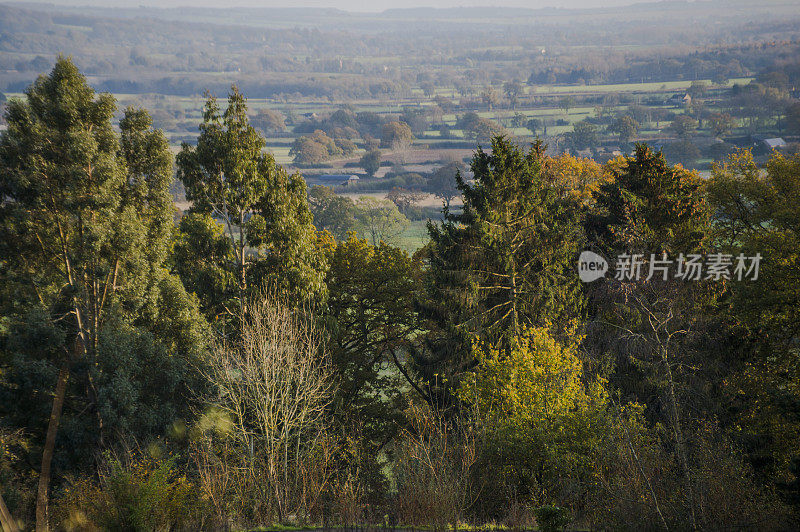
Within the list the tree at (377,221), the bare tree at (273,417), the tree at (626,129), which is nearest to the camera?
the bare tree at (273,417)

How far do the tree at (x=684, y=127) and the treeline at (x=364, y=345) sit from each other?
104999 mm

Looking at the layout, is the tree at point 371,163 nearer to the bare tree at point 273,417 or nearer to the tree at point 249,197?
the tree at point 249,197

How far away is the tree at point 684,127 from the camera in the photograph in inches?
4658

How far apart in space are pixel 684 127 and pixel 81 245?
12247cm

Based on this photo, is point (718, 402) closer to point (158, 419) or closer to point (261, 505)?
point (261, 505)

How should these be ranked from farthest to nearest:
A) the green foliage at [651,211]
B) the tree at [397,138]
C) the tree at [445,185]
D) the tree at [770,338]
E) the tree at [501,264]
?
1. the tree at [397,138]
2. the tree at [445,185]
3. the green foliage at [651,211]
4. the tree at [501,264]
5. the tree at [770,338]

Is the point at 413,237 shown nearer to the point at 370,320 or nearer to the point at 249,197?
the point at 370,320

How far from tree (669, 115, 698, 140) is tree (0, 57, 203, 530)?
115 m

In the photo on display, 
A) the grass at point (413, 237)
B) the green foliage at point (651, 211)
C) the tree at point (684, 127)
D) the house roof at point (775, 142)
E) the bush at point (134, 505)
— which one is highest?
the tree at point (684, 127)

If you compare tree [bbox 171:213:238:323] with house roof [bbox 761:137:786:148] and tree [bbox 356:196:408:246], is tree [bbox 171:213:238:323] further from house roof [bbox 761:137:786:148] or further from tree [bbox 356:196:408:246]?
house roof [bbox 761:137:786:148]

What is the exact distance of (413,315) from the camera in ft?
76.3

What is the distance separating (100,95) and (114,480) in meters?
10.0

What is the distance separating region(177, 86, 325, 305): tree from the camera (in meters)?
18.5

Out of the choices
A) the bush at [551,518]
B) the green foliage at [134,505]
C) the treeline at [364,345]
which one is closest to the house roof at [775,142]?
the treeline at [364,345]
